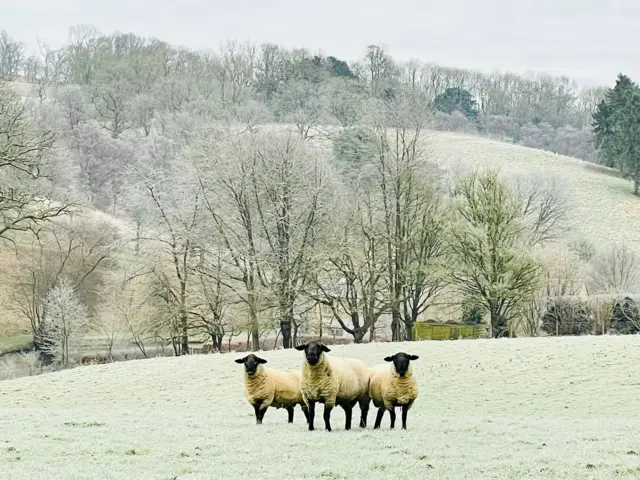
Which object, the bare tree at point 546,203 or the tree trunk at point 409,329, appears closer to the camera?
the tree trunk at point 409,329

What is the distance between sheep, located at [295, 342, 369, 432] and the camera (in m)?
17.2

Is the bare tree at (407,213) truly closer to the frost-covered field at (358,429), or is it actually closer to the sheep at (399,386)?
the frost-covered field at (358,429)

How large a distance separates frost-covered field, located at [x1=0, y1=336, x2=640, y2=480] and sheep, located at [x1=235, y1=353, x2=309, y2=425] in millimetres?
483

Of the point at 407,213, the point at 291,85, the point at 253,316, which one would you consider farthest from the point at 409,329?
the point at 291,85

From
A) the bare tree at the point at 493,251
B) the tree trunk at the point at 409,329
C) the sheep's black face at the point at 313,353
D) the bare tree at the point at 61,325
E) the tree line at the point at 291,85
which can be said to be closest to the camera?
the sheep's black face at the point at 313,353

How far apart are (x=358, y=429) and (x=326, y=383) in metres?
1.30

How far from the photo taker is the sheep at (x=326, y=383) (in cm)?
1722

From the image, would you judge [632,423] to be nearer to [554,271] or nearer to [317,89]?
[554,271]

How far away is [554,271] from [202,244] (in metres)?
27.6

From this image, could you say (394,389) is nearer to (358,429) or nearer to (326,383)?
(358,429)

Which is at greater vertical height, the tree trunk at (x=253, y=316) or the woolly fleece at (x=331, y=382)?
the woolly fleece at (x=331, y=382)

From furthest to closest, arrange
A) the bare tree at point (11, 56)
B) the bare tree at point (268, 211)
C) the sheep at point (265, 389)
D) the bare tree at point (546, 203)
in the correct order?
1. the bare tree at point (11, 56)
2. the bare tree at point (546, 203)
3. the bare tree at point (268, 211)
4. the sheep at point (265, 389)

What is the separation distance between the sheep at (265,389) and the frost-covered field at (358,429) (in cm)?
48

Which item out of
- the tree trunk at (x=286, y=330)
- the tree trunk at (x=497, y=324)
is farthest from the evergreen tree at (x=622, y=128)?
the tree trunk at (x=286, y=330)
